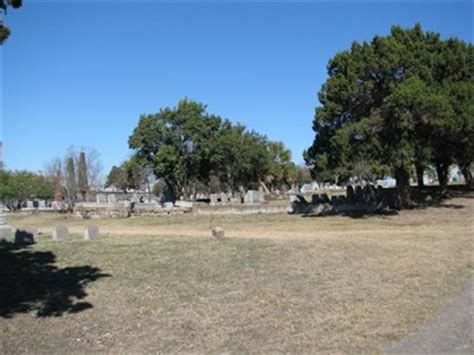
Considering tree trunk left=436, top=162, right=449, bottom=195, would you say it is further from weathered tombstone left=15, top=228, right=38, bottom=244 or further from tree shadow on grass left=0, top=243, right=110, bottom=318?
tree shadow on grass left=0, top=243, right=110, bottom=318

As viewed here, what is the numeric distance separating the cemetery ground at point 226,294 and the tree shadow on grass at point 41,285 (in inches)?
0.8

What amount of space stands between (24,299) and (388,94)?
22.6 metres

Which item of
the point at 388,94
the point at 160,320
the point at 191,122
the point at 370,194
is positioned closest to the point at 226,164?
the point at 191,122

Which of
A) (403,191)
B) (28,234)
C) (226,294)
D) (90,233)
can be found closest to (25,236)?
(28,234)

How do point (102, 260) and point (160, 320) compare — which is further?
point (102, 260)

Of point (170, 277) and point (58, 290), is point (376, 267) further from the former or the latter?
point (58, 290)

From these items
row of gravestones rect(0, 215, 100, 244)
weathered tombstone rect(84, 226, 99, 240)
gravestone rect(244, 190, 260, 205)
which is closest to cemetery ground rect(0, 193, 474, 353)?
weathered tombstone rect(84, 226, 99, 240)

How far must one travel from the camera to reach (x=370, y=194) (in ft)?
111

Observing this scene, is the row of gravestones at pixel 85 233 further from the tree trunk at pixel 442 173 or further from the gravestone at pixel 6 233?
the tree trunk at pixel 442 173

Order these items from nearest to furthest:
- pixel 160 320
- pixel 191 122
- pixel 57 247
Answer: pixel 160 320 < pixel 57 247 < pixel 191 122

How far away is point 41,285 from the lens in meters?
9.38

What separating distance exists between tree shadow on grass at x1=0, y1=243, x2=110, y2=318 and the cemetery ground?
0.02 metres

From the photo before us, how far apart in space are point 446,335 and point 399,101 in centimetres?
1970

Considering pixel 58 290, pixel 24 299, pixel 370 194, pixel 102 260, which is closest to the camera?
pixel 24 299
